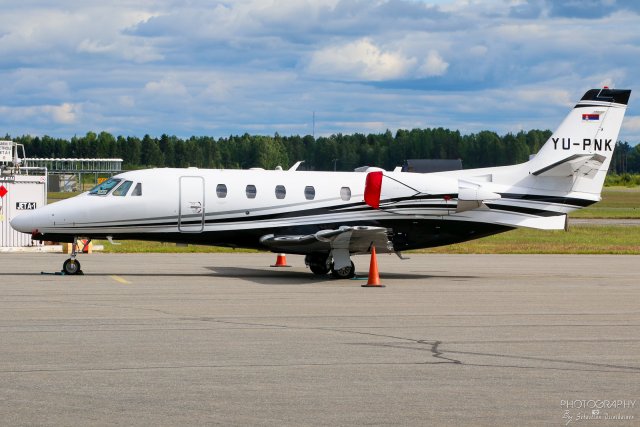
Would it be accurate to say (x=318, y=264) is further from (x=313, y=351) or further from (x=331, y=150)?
(x=331, y=150)

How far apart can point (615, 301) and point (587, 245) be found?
21291 mm

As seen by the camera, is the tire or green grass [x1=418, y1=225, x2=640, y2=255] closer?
the tire

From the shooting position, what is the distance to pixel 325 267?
2611 centimetres

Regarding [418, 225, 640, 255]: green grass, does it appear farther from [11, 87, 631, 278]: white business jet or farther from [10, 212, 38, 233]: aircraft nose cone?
[10, 212, 38, 233]: aircraft nose cone

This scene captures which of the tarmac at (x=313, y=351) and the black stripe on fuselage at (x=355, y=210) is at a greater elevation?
the black stripe on fuselage at (x=355, y=210)

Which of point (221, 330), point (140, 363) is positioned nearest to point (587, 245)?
point (221, 330)

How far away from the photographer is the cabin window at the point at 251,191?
25156 mm

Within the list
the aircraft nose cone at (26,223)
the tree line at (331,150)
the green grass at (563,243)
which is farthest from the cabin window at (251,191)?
the tree line at (331,150)

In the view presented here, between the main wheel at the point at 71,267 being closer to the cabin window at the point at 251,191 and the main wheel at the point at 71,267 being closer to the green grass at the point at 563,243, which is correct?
the cabin window at the point at 251,191

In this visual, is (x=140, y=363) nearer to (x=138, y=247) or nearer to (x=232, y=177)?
(x=232, y=177)

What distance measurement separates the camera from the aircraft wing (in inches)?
941

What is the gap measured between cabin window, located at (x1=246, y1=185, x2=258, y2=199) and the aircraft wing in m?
1.03

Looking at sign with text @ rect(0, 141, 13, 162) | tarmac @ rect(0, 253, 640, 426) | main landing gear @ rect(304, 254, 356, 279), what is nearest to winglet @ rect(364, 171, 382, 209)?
main landing gear @ rect(304, 254, 356, 279)

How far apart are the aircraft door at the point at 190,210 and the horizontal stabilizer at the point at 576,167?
8.46m
